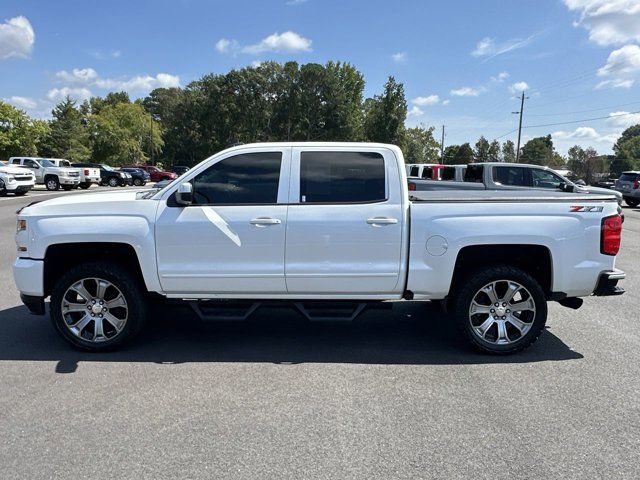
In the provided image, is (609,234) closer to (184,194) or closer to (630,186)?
(184,194)

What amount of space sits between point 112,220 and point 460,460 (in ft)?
11.7

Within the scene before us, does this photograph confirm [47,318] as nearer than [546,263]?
No

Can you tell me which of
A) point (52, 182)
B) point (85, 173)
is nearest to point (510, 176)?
point (85, 173)

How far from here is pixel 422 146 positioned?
9469cm

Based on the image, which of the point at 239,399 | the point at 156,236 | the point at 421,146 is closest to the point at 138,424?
the point at 239,399

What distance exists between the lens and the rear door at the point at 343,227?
4.50 meters

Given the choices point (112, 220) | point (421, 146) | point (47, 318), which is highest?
point (421, 146)

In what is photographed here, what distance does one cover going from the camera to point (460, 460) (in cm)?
299

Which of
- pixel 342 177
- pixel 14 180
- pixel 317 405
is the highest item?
pixel 342 177

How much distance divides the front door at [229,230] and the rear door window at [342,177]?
0.22 m

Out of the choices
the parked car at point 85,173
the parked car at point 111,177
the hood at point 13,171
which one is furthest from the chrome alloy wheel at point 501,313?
the parked car at point 111,177

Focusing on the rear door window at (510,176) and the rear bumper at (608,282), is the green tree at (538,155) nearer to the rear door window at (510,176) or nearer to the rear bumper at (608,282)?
the rear door window at (510,176)

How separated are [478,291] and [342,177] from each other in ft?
5.48

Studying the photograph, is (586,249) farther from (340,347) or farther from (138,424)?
(138,424)
